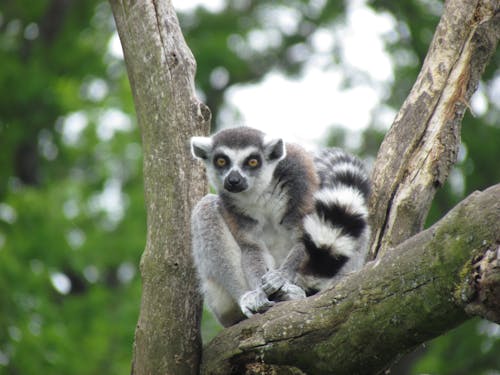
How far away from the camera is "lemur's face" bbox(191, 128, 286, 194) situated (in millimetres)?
6082

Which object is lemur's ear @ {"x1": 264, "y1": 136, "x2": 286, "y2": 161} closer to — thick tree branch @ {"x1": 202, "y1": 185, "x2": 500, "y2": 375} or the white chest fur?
the white chest fur

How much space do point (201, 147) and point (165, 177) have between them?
0.54m

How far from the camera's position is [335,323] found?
156 inches

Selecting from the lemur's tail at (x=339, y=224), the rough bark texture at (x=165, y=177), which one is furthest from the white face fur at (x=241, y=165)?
the lemur's tail at (x=339, y=224)

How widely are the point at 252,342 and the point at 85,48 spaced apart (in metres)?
11.8

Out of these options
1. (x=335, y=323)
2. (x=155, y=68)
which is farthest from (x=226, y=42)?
(x=335, y=323)

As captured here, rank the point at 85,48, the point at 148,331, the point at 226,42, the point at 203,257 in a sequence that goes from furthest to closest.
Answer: the point at 226,42
the point at 85,48
the point at 203,257
the point at 148,331

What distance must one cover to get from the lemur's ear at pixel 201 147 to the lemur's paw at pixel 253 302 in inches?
51.3

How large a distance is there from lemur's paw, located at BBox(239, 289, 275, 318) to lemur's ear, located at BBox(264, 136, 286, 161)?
1.37m

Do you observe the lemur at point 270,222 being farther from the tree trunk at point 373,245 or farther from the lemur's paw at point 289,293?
the tree trunk at point 373,245

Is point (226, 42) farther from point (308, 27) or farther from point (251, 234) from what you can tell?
point (251, 234)

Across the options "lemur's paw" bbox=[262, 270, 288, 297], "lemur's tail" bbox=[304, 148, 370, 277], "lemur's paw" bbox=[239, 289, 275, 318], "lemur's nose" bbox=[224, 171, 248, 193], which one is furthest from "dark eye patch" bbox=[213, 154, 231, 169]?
"lemur's paw" bbox=[239, 289, 275, 318]

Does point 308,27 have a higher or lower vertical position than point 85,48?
higher

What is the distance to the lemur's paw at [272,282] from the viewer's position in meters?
5.44
